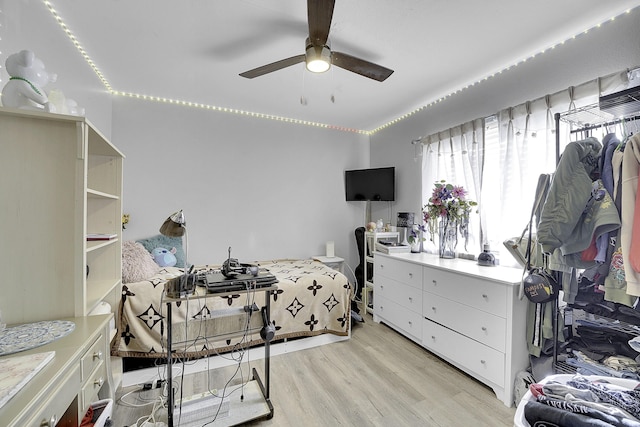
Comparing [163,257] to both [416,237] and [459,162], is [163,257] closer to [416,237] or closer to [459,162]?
[416,237]

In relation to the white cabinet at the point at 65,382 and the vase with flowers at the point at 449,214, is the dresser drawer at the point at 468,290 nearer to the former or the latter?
the vase with flowers at the point at 449,214

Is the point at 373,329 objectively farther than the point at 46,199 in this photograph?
Yes

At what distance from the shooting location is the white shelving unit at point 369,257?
332cm

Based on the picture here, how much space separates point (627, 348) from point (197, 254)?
3.62 metres

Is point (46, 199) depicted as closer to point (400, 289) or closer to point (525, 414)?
point (525, 414)

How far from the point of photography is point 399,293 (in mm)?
2770

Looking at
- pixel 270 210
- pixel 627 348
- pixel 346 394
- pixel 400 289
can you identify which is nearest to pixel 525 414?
pixel 627 348

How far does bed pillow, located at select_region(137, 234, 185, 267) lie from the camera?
294 cm

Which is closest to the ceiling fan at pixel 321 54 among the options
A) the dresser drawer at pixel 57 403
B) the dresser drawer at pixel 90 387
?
the dresser drawer at pixel 57 403

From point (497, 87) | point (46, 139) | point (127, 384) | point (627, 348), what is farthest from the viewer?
point (497, 87)

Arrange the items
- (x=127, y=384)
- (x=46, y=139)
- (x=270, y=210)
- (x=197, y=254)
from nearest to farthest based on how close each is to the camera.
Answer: (x=46, y=139) < (x=127, y=384) < (x=197, y=254) < (x=270, y=210)

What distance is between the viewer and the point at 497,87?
7.84 ft

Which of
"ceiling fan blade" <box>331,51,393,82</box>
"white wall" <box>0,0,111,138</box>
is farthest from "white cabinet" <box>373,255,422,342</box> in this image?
"white wall" <box>0,0,111,138</box>

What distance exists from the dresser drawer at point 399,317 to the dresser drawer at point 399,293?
0.04 metres
